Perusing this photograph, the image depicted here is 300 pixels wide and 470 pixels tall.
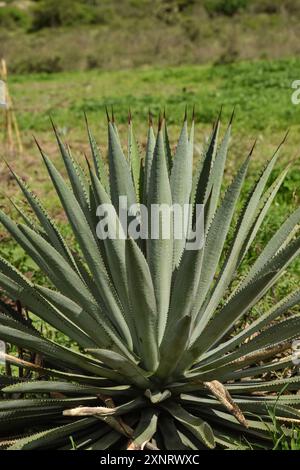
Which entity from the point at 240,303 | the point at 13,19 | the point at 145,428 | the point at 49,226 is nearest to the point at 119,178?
the point at 49,226

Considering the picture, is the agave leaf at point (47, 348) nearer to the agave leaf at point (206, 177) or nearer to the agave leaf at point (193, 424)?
the agave leaf at point (193, 424)

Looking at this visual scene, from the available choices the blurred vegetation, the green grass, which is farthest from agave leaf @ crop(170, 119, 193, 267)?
the blurred vegetation

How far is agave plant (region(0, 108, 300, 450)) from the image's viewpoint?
2162mm

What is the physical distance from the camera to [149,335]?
7.22 feet

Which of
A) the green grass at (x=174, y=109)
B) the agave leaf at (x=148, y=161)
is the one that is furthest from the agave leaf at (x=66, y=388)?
the green grass at (x=174, y=109)

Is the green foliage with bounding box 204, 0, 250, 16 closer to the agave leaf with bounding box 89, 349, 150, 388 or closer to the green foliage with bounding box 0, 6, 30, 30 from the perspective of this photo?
the green foliage with bounding box 0, 6, 30, 30

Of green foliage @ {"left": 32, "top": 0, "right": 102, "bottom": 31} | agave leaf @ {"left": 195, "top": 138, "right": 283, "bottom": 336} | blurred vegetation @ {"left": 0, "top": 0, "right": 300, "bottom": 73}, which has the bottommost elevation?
agave leaf @ {"left": 195, "top": 138, "right": 283, "bottom": 336}

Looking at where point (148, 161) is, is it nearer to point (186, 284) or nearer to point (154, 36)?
point (186, 284)

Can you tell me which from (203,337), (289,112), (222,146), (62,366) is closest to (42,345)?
(62,366)

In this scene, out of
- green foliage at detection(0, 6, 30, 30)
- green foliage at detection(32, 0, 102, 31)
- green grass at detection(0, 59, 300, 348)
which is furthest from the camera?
Answer: green foliage at detection(0, 6, 30, 30)


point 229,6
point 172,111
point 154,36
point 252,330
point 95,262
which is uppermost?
point 229,6

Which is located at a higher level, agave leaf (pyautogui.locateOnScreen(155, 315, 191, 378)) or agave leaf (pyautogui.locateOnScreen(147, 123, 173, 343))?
agave leaf (pyautogui.locateOnScreen(147, 123, 173, 343))

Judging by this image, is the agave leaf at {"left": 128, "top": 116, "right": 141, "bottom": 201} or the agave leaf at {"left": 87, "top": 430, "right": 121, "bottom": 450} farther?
the agave leaf at {"left": 128, "top": 116, "right": 141, "bottom": 201}
